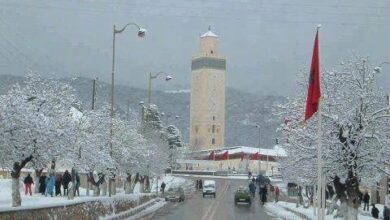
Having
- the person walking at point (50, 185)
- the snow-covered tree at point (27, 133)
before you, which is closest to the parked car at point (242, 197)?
the person walking at point (50, 185)

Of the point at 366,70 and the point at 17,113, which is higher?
the point at 366,70

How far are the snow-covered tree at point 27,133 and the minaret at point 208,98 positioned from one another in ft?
494

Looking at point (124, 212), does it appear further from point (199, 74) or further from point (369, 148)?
point (199, 74)

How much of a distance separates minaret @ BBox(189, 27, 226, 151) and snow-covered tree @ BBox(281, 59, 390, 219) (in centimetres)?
15420

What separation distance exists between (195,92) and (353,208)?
532ft

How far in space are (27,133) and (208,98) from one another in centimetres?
15552

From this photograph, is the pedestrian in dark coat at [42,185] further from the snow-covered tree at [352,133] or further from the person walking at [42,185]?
the snow-covered tree at [352,133]

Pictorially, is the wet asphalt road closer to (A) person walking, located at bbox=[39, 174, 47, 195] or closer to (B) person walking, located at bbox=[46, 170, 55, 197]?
(B) person walking, located at bbox=[46, 170, 55, 197]

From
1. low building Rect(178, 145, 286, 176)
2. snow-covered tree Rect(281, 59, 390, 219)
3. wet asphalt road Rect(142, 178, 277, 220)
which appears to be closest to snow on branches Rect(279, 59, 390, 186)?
snow-covered tree Rect(281, 59, 390, 219)

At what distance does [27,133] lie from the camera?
98.6 ft

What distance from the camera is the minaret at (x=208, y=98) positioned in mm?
185875

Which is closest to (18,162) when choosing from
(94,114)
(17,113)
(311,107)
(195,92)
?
(17,113)

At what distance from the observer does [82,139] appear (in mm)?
40250

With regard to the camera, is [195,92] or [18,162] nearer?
[18,162]
